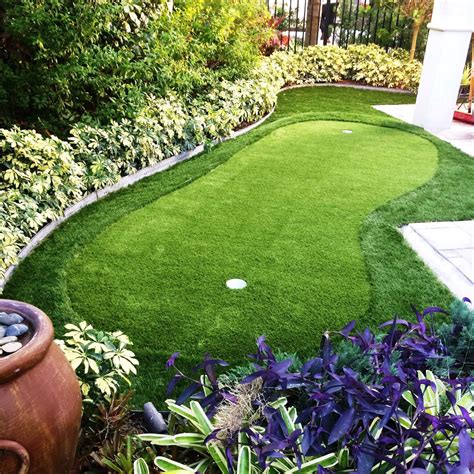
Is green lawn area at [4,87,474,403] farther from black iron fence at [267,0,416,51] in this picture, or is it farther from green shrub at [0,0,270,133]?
black iron fence at [267,0,416,51]

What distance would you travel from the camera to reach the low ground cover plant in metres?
1.57

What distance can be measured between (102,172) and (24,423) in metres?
3.49

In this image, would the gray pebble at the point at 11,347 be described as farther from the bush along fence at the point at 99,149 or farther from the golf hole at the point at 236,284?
the golf hole at the point at 236,284

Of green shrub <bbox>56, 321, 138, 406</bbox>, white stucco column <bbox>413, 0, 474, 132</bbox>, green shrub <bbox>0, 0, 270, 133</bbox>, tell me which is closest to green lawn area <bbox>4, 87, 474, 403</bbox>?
green shrub <bbox>56, 321, 138, 406</bbox>

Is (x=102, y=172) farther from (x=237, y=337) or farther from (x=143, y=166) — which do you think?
(x=237, y=337)

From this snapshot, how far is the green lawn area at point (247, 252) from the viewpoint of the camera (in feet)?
10.1

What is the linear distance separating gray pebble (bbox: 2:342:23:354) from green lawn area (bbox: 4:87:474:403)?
3.67 ft

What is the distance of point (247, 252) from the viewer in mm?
3879

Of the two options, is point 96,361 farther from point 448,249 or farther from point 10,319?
point 448,249

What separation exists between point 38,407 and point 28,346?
0.17 meters

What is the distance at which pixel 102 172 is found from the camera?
4664mm

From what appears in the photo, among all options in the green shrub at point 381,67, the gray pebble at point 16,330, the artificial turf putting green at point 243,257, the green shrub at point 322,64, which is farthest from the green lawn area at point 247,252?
the green shrub at point 322,64

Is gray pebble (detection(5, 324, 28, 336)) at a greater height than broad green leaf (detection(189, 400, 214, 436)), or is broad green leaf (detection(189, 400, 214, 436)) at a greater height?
gray pebble (detection(5, 324, 28, 336))

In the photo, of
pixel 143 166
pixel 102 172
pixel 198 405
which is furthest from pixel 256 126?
pixel 198 405
